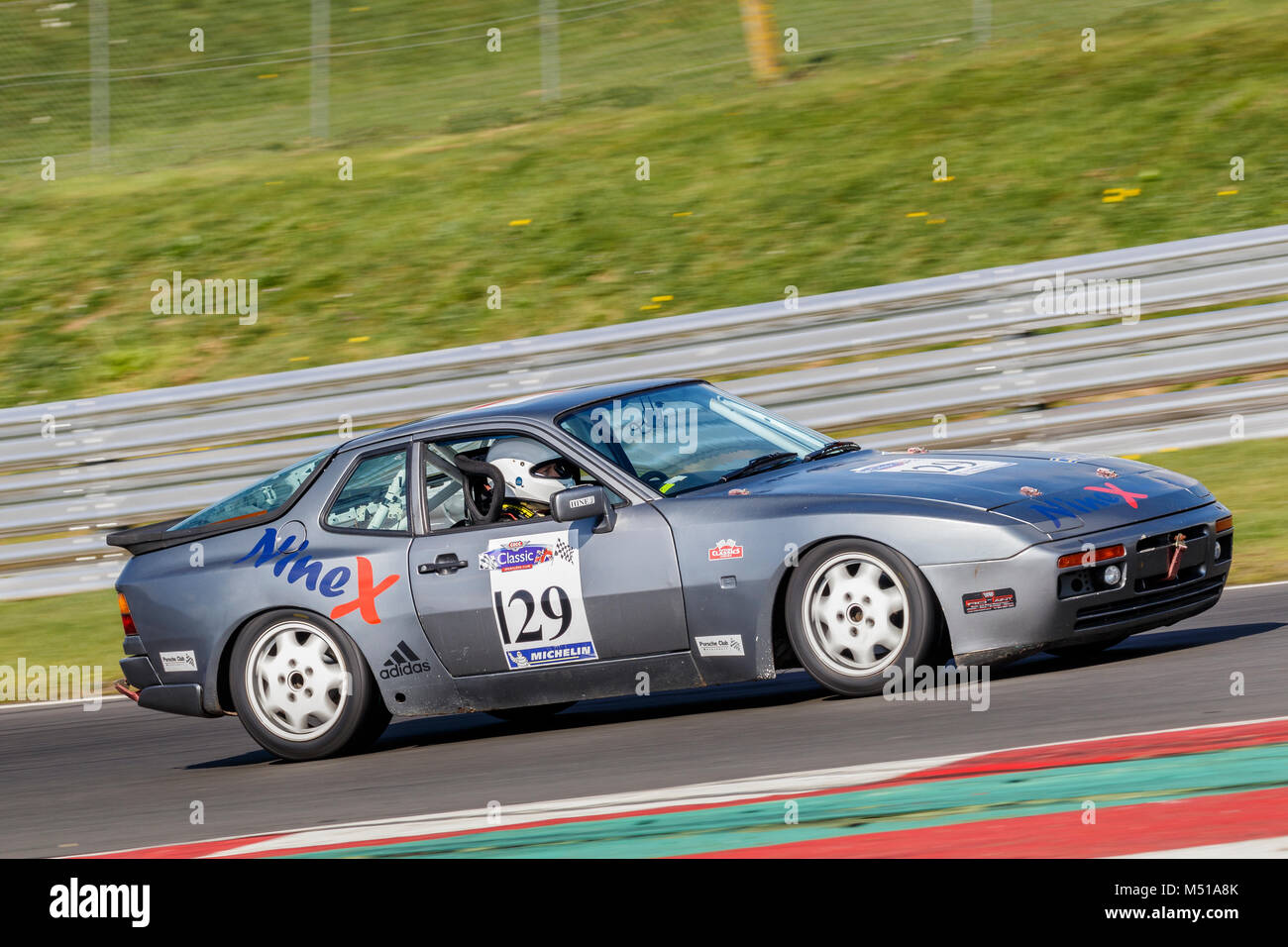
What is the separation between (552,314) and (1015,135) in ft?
13.4

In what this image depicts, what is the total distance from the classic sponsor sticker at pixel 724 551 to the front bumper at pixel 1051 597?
2.49ft

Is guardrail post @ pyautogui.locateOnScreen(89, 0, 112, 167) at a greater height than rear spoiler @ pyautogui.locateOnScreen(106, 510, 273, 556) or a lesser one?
greater

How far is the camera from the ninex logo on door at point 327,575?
7.52m

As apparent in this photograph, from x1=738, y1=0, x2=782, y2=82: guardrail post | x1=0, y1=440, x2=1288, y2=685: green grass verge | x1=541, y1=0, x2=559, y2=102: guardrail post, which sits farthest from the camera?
x1=738, y1=0, x2=782, y2=82: guardrail post

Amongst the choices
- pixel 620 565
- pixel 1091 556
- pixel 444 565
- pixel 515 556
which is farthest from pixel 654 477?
pixel 1091 556

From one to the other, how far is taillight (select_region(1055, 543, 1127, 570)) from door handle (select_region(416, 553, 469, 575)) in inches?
96.2

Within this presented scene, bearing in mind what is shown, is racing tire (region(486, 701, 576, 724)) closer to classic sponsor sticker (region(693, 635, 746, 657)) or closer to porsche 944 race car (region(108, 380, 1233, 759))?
porsche 944 race car (region(108, 380, 1233, 759))

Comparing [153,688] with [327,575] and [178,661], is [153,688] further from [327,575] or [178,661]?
[327,575]

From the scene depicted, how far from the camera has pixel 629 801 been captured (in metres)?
5.69

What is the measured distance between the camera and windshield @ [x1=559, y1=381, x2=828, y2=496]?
730 cm

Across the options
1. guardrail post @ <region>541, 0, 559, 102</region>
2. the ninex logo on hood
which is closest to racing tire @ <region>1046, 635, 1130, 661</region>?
the ninex logo on hood

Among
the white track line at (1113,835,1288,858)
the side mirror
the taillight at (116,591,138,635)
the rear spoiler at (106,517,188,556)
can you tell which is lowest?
the white track line at (1113,835,1288,858)

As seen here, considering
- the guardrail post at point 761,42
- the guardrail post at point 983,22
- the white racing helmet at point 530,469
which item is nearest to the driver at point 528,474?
the white racing helmet at point 530,469
